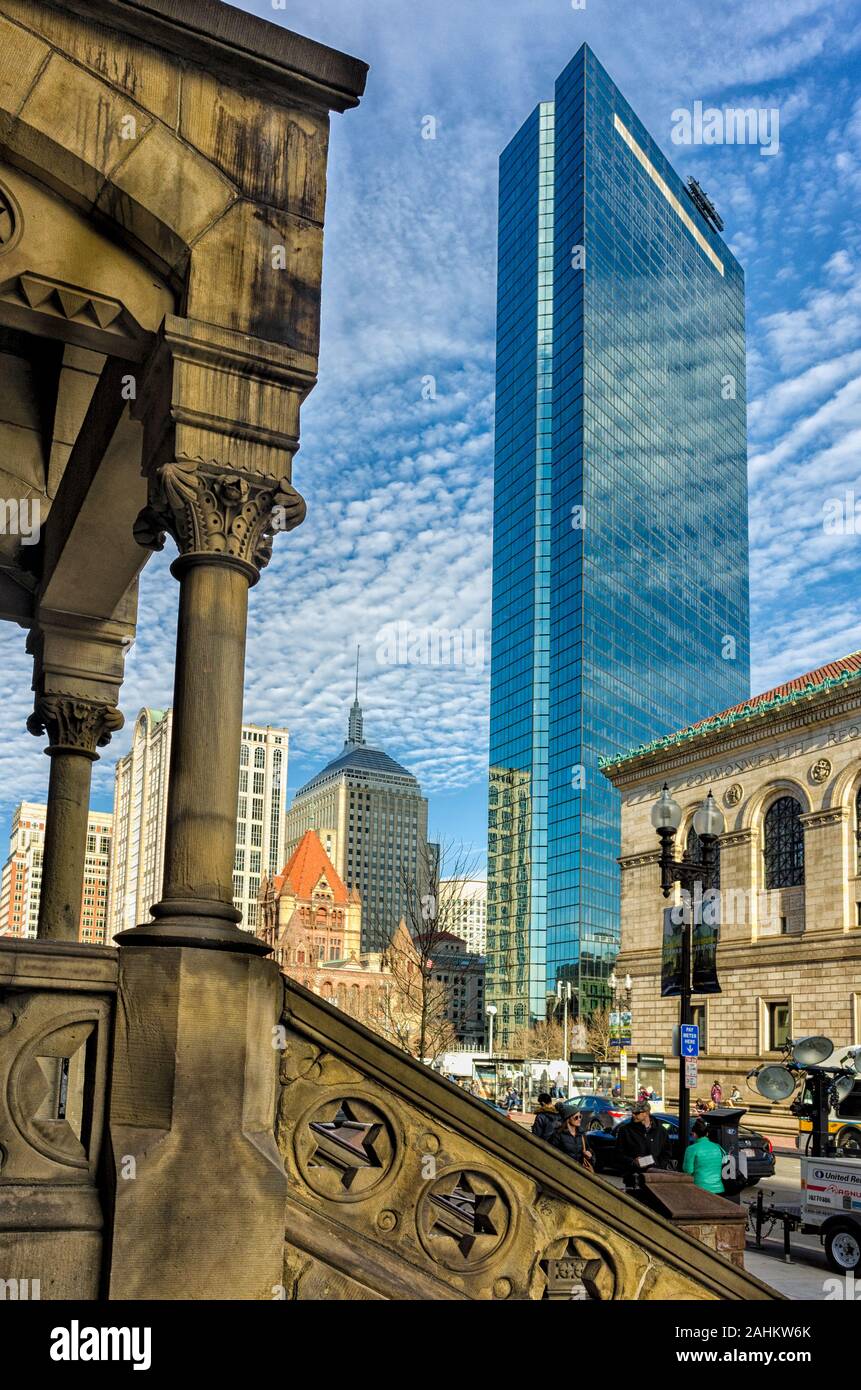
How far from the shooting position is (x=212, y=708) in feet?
19.6

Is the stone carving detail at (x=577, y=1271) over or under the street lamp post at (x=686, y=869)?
under

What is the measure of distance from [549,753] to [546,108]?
281 feet

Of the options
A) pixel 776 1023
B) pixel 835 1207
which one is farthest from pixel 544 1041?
pixel 835 1207

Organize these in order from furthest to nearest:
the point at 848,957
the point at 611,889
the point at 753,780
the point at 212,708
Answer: the point at 611,889, the point at 753,780, the point at 848,957, the point at 212,708

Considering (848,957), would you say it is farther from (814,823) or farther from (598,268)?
(598,268)

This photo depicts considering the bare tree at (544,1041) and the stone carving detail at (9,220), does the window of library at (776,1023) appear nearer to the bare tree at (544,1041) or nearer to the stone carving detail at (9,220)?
the stone carving detail at (9,220)

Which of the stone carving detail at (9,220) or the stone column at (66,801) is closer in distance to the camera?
the stone carving detail at (9,220)

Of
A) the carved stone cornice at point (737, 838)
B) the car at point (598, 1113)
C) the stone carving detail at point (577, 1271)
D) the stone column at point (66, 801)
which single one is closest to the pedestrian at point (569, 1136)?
the stone column at point (66, 801)

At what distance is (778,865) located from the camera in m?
46.4

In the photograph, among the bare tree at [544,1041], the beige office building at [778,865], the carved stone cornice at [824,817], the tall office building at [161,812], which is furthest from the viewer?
the tall office building at [161,812]

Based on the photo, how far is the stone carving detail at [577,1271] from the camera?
5.89 meters

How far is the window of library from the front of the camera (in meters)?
45.0

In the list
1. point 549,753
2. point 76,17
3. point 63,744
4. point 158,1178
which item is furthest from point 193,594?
point 549,753

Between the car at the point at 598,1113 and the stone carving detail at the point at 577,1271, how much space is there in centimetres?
2778
